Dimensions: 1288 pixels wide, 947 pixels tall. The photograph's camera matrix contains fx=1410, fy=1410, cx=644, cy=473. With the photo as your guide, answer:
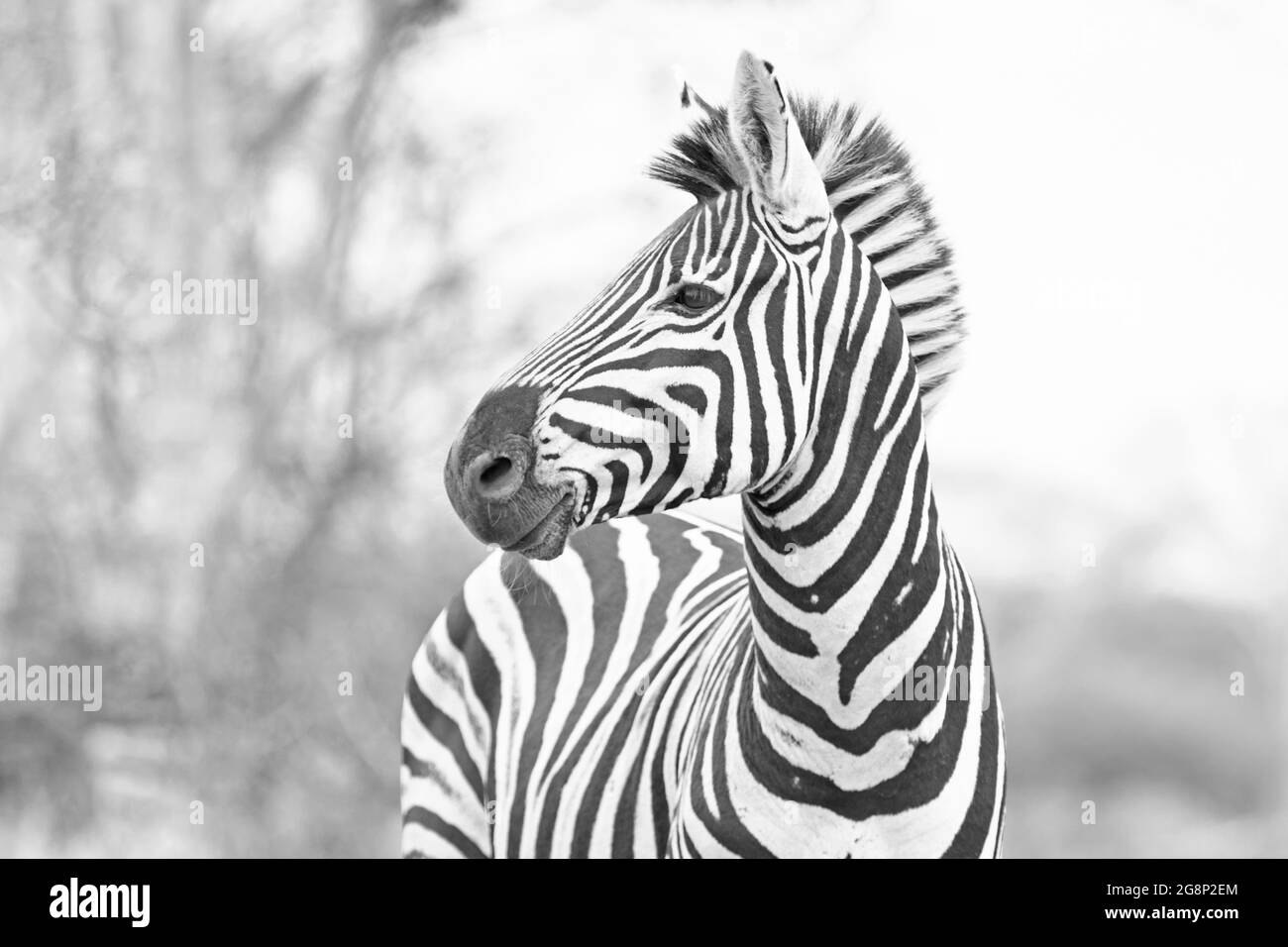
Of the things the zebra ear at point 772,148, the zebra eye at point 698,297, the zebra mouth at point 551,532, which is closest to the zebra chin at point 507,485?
the zebra mouth at point 551,532

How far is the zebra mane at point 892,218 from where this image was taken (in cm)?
314

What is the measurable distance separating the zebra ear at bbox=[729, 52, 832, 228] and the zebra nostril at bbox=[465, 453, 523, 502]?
76cm

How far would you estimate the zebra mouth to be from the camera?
268 centimetres

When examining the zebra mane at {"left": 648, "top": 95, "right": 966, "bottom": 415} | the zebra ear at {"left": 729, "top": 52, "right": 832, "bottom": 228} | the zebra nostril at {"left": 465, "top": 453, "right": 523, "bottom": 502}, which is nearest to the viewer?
the zebra nostril at {"left": 465, "top": 453, "right": 523, "bottom": 502}

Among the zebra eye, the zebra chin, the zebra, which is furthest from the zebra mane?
the zebra chin

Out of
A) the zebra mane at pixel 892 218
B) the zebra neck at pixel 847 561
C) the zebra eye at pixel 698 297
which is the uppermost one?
the zebra mane at pixel 892 218

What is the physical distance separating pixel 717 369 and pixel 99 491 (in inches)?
425

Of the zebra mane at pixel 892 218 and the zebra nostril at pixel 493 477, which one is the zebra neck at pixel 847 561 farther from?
the zebra nostril at pixel 493 477

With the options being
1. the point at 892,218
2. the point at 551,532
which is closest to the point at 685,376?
the point at 551,532

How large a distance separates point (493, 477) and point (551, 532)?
153mm

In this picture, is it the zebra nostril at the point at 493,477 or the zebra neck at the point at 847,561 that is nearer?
the zebra nostril at the point at 493,477

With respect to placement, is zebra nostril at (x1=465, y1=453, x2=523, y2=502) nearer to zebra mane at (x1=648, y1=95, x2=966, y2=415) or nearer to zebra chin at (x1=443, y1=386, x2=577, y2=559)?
zebra chin at (x1=443, y1=386, x2=577, y2=559)

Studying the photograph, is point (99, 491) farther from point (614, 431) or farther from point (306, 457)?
point (614, 431)
